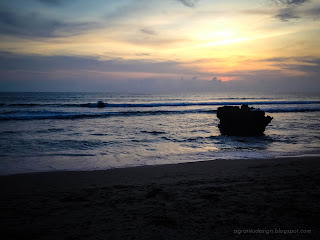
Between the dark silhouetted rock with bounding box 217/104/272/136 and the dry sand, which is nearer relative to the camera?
the dry sand

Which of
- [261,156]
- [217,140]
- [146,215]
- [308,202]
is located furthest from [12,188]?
[217,140]

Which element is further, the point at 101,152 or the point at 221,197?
the point at 101,152

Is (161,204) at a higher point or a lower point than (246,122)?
lower

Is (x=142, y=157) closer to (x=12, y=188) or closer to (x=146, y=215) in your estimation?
(x=12, y=188)

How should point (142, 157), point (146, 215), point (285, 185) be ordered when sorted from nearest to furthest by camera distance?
point (146, 215) < point (285, 185) < point (142, 157)

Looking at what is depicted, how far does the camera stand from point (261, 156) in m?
8.09

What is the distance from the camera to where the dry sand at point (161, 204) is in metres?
2.95

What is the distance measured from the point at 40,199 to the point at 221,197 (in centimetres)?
346

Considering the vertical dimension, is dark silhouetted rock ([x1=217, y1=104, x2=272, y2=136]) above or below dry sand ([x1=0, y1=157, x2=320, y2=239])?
above

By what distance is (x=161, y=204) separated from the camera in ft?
12.3

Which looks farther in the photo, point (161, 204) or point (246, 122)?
point (246, 122)

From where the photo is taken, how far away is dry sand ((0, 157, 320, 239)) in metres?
2.95

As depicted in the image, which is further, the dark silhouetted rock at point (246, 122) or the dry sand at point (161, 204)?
the dark silhouetted rock at point (246, 122)

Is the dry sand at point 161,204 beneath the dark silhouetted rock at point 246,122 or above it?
beneath
